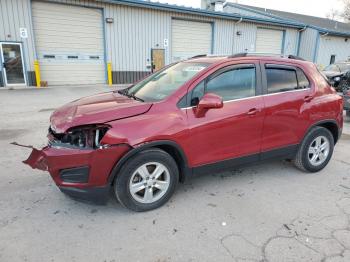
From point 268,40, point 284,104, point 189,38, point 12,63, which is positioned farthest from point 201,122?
point 268,40

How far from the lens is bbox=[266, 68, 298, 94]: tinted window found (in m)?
3.65

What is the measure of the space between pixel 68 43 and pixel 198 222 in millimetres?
14932

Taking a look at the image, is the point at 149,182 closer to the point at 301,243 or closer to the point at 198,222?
the point at 198,222

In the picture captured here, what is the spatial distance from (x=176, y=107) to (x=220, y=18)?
1844 centimetres

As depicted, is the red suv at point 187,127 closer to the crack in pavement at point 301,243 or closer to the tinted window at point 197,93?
the tinted window at point 197,93

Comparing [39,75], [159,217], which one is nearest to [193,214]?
[159,217]

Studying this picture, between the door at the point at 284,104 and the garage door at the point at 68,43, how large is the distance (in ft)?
46.4

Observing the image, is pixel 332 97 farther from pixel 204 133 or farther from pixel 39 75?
pixel 39 75

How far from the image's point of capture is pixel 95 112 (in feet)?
9.41

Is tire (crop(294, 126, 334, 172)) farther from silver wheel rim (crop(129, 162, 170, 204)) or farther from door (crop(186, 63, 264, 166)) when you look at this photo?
silver wheel rim (crop(129, 162, 170, 204))

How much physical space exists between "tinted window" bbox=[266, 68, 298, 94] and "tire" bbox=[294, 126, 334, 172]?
2.59 ft

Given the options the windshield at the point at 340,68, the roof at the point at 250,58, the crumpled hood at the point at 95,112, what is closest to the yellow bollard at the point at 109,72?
the windshield at the point at 340,68

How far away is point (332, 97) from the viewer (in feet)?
13.6

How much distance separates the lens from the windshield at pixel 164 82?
3279mm
